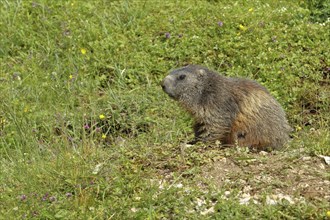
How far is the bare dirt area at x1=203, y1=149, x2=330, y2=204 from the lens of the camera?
18.6ft

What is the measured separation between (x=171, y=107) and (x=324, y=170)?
110 inches

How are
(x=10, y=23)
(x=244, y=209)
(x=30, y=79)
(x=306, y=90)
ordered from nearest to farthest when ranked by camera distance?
(x=244, y=209) → (x=306, y=90) → (x=30, y=79) → (x=10, y=23)

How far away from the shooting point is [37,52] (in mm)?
9703

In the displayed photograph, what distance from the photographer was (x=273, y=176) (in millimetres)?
5996

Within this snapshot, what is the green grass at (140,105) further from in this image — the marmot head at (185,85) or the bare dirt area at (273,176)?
the marmot head at (185,85)

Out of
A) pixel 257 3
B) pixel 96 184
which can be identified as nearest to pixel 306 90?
pixel 257 3

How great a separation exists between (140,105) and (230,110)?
1578 mm

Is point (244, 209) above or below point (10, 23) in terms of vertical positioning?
below

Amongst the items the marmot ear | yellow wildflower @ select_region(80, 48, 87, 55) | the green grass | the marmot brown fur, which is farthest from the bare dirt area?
yellow wildflower @ select_region(80, 48, 87, 55)

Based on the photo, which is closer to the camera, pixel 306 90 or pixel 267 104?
pixel 267 104

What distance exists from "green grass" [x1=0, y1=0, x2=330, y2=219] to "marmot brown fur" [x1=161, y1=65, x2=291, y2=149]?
0.27 m

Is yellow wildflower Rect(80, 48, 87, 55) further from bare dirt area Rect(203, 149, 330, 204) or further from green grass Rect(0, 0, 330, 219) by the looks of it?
bare dirt area Rect(203, 149, 330, 204)

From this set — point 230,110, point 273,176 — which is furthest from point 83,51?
point 273,176

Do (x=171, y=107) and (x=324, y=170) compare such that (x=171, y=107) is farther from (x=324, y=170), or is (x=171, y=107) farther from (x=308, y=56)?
(x=324, y=170)
